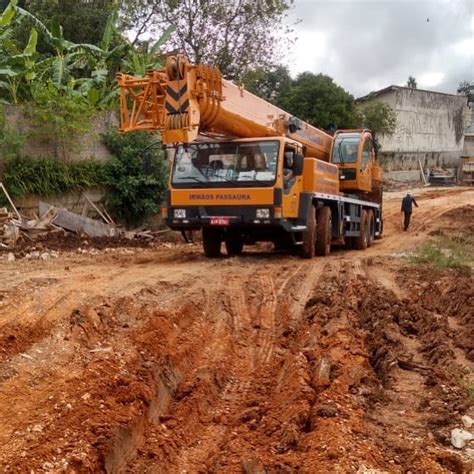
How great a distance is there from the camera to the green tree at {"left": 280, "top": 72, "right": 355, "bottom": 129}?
31.0 meters

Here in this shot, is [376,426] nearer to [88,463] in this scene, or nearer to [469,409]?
[469,409]

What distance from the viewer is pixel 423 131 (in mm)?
42844

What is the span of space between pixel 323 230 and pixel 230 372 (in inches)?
325

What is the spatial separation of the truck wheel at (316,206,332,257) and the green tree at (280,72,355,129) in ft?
57.2

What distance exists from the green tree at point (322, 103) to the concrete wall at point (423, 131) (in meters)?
6.85

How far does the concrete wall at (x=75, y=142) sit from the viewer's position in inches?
616

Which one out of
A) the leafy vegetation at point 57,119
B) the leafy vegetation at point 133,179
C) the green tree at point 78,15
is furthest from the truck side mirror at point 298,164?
the green tree at point 78,15

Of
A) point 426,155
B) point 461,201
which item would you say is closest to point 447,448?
point 461,201

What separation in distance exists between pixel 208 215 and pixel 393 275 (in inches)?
141

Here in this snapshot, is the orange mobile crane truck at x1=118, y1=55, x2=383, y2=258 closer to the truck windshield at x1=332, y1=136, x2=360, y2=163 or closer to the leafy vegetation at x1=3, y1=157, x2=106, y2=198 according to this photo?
the truck windshield at x1=332, y1=136, x2=360, y2=163

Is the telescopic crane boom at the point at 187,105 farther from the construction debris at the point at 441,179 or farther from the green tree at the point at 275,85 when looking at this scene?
the construction debris at the point at 441,179

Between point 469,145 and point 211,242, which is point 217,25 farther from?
point 469,145

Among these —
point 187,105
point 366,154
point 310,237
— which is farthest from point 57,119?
point 366,154

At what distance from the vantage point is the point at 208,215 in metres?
12.2
